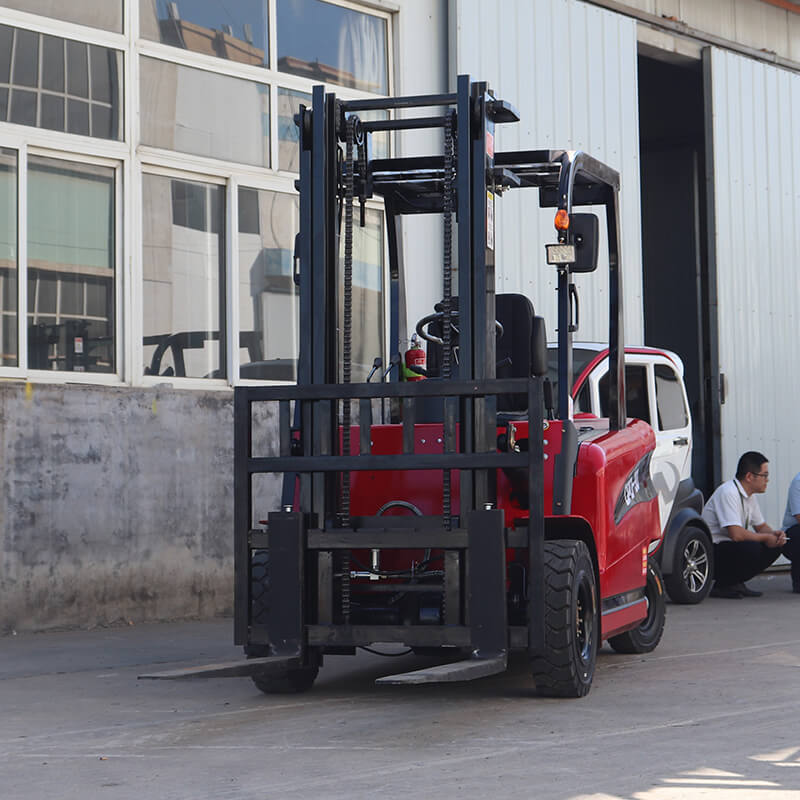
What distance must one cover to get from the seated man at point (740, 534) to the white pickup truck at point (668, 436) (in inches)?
15.3

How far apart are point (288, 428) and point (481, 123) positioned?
→ 1890 mm

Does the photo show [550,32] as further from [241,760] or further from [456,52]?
[241,760]

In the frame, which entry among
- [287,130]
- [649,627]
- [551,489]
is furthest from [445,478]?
[287,130]

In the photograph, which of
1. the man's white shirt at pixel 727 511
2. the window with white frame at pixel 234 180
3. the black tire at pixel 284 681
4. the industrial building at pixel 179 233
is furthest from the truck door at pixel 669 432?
the black tire at pixel 284 681

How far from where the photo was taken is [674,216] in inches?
864

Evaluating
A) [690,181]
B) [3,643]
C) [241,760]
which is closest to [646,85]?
[690,181]

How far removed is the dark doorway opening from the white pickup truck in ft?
22.3

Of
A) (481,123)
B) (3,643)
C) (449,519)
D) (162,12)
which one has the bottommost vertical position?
(3,643)

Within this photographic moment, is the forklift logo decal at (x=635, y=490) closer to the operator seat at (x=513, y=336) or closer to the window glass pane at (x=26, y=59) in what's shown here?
the operator seat at (x=513, y=336)

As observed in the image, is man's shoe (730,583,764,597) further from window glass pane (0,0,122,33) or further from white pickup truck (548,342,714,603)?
window glass pane (0,0,122,33)

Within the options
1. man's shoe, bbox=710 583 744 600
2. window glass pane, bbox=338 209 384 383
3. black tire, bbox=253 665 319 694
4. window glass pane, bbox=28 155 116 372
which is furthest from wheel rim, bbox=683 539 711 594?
black tire, bbox=253 665 319 694

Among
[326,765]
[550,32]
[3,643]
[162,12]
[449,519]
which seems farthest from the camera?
[550,32]

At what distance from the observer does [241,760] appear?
631cm

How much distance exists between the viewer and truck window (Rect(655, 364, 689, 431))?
12.7 metres
